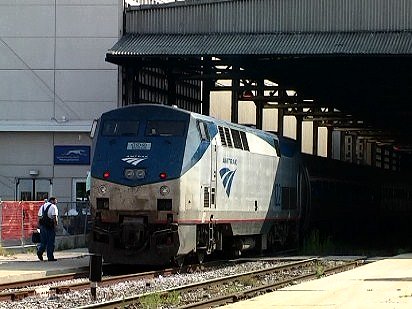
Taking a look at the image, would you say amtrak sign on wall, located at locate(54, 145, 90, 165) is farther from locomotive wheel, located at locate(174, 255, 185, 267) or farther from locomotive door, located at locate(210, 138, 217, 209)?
locomotive wheel, located at locate(174, 255, 185, 267)

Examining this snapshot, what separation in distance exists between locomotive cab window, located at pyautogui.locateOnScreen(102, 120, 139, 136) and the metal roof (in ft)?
39.5

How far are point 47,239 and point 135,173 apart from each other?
13.4 feet

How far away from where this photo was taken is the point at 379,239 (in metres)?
48.8

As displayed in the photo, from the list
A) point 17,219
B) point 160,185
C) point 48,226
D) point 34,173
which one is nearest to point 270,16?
point 34,173

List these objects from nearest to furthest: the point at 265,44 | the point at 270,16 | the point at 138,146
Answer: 1. the point at 138,146
2. the point at 265,44
3. the point at 270,16

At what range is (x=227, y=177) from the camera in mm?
25562

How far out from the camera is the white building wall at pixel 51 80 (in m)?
38.4

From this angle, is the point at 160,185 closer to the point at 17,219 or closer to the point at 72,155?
the point at 17,219

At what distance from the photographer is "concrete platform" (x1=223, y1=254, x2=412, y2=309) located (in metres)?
15.5

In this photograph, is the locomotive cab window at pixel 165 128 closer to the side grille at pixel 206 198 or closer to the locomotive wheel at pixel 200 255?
the side grille at pixel 206 198

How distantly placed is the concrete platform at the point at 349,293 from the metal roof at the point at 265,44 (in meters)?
13.6

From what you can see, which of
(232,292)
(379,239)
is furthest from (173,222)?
(379,239)

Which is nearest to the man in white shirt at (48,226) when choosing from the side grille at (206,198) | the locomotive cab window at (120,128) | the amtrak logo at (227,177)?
the locomotive cab window at (120,128)

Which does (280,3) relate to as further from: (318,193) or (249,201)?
(249,201)
